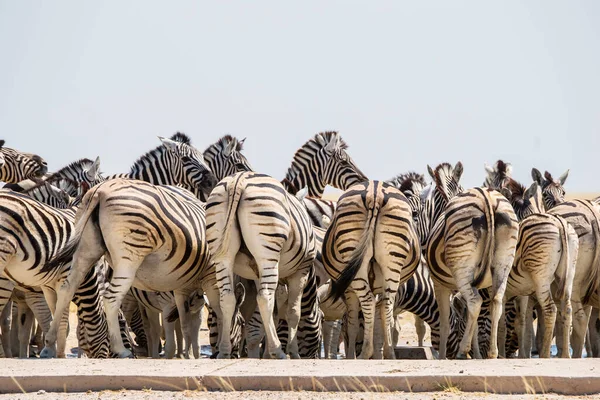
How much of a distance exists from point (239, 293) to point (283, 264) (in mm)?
1562

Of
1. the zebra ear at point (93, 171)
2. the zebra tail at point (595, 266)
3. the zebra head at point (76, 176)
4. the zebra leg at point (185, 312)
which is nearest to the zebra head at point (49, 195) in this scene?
the zebra head at point (76, 176)

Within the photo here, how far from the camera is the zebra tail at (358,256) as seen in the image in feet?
35.1

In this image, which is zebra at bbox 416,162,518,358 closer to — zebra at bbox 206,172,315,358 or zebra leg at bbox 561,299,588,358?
zebra at bbox 206,172,315,358

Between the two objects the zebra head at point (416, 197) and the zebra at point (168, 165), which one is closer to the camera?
the zebra head at point (416, 197)

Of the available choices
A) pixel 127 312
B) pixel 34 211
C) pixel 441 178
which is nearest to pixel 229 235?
pixel 34 211

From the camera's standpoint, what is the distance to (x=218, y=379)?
26.7 feet

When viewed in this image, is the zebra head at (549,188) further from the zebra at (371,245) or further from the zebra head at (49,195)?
the zebra head at (49,195)

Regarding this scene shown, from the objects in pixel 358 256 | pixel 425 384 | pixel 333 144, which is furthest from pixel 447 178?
pixel 425 384

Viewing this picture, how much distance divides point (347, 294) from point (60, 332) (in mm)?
3559

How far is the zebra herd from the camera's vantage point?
34.5 ft

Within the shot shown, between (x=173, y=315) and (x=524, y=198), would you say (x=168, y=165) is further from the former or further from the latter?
(x=524, y=198)

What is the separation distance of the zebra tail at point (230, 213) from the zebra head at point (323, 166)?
6.74m

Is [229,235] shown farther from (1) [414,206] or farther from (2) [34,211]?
(1) [414,206]

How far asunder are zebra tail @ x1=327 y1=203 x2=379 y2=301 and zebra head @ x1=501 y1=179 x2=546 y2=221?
4.40 metres
